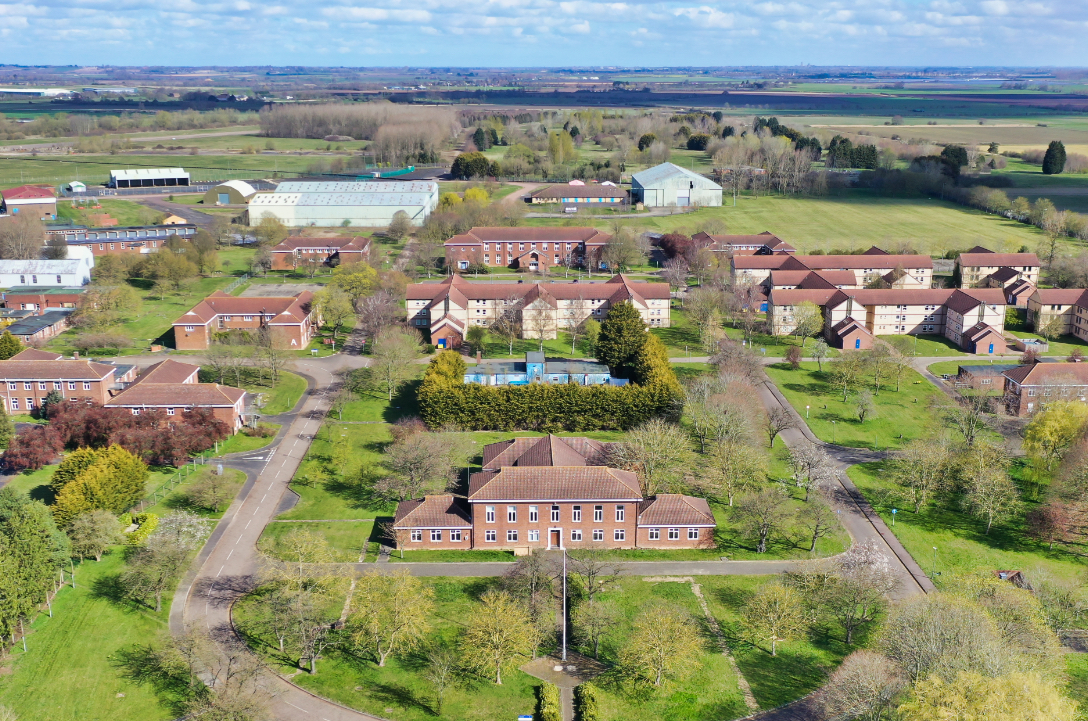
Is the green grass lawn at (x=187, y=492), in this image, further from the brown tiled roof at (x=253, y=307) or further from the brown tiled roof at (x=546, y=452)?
the brown tiled roof at (x=253, y=307)

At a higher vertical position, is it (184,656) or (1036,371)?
(1036,371)

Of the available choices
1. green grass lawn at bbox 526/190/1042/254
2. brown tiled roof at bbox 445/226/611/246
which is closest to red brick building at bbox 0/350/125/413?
brown tiled roof at bbox 445/226/611/246

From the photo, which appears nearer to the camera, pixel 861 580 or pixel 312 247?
pixel 861 580

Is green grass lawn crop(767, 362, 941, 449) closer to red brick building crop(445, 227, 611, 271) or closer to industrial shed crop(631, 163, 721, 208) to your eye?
red brick building crop(445, 227, 611, 271)

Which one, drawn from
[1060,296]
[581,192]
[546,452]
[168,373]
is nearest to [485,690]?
[546,452]

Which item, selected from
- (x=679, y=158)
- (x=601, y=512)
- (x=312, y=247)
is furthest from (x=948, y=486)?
(x=679, y=158)

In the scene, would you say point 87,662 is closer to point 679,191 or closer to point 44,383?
Answer: point 44,383

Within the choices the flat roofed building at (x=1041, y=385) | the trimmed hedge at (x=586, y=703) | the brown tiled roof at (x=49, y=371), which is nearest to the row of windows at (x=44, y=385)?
the brown tiled roof at (x=49, y=371)

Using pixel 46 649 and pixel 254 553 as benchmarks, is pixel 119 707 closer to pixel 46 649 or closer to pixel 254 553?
pixel 46 649
